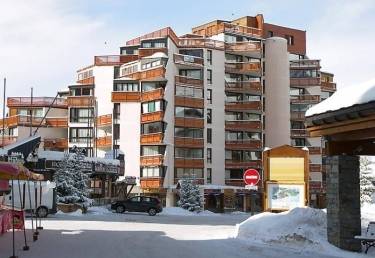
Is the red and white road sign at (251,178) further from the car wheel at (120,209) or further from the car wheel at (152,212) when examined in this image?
the car wheel at (120,209)

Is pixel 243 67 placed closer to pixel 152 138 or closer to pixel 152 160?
pixel 152 138

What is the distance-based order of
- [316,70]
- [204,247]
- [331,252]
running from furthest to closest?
[316,70] < [204,247] < [331,252]

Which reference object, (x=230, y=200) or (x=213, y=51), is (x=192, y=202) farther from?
(x=213, y=51)

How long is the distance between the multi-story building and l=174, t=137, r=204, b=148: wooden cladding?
117 millimetres

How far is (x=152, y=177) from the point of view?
66.5 meters

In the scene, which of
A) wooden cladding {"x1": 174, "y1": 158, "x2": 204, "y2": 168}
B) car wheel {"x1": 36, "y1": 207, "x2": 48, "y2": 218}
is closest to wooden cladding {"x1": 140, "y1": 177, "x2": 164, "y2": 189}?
wooden cladding {"x1": 174, "y1": 158, "x2": 204, "y2": 168}

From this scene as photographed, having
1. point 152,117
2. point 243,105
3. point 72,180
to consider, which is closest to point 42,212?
point 72,180

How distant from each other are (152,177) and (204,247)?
48.4m

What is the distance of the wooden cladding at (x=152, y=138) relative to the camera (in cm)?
6656

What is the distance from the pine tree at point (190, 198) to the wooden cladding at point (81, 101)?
76.9 feet

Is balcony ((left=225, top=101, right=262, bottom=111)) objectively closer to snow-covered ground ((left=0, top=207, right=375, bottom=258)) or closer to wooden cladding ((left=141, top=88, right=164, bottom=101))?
wooden cladding ((left=141, top=88, right=164, bottom=101))

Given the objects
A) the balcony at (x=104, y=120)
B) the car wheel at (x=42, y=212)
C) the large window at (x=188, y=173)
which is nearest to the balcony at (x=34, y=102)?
the balcony at (x=104, y=120)

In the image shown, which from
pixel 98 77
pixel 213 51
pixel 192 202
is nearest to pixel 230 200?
pixel 192 202

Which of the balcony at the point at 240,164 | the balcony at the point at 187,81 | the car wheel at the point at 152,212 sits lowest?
the car wheel at the point at 152,212
